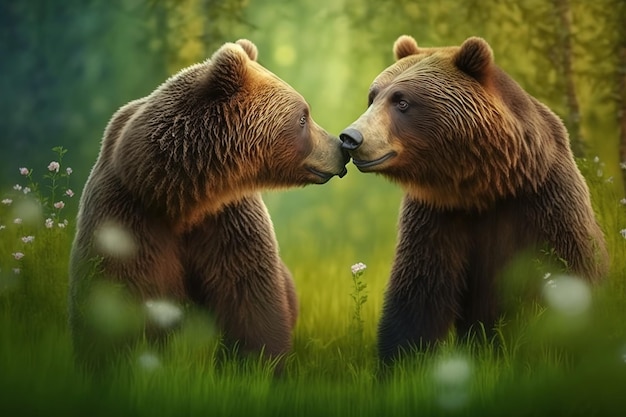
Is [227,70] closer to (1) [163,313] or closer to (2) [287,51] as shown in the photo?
(2) [287,51]

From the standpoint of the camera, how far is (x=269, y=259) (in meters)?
4.28

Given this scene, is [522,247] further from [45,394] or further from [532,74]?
[45,394]

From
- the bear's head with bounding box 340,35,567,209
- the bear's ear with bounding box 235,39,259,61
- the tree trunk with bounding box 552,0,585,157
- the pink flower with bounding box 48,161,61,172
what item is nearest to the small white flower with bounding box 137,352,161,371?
the pink flower with bounding box 48,161,61,172

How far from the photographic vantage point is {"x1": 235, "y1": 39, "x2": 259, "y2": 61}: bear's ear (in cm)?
421

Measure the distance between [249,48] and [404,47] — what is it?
0.57 meters

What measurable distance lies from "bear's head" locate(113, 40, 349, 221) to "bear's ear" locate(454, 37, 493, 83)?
522mm

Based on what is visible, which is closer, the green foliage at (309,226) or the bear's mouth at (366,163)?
the green foliage at (309,226)

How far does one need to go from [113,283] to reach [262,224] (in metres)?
0.63

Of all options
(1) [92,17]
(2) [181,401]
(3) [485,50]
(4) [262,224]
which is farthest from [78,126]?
(3) [485,50]

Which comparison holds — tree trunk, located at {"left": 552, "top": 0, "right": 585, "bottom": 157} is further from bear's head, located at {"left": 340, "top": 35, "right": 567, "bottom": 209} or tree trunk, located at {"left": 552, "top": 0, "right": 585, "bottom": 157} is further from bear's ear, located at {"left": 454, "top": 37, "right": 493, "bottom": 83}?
bear's ear, located at {"left": 454, "top": 37, "right": 493, "bottom": 83}

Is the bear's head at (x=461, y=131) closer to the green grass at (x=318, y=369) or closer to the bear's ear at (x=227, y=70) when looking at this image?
the green grass at (x=318, y=369)

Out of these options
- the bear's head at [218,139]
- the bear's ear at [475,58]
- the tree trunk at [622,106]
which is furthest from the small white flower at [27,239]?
the tree trunk at [622,106]

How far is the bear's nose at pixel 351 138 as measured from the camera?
393 cm

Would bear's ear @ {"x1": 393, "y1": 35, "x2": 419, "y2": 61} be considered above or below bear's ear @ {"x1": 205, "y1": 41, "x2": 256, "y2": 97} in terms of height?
above
